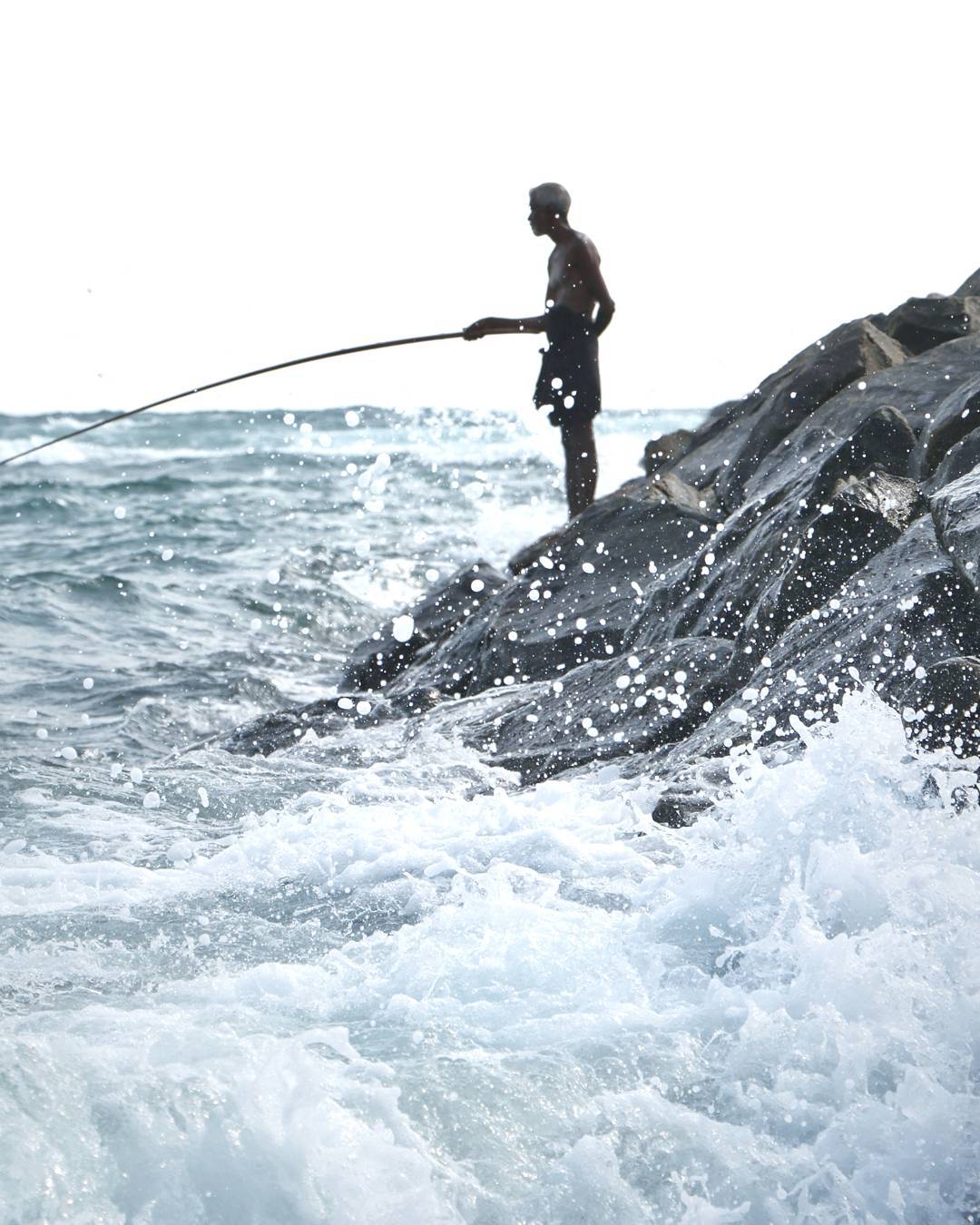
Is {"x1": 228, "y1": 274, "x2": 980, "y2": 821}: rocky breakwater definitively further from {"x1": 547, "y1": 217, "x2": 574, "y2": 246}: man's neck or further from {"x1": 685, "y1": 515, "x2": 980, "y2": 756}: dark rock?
{"x1": 547, "y1": 217, "x2": 574, "y2": 246}: man's neck

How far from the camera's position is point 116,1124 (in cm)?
250

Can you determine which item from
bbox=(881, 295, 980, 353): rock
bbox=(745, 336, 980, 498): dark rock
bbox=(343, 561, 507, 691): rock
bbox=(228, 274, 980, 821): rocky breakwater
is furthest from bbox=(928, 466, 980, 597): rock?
bbox=(343, 561, 507, 691): rock

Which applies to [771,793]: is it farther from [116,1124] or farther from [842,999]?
[116,1124]

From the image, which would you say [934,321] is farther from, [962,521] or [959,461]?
[962,521]

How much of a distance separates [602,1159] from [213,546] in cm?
1164

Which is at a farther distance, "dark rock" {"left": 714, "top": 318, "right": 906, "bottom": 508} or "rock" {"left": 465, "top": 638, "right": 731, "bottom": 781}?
"dark rock" {"left": 714, "top": 318, "right": 906, "bottom": 508}

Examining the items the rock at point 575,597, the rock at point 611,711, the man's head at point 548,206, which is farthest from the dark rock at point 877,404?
the man's head at point 548,206

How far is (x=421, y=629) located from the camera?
7.71 m

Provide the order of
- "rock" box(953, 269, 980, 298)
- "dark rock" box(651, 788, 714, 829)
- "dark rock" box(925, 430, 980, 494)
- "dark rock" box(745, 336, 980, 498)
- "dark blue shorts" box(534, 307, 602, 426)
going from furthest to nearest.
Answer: "rock" box(953, 269, 980, 298), "dark blue shorts" box(534, 307, 602, 426), "dark rock" box(745, 336, 980, 498), "dark rock" box(925, 430, 980, 494), "dark rock" box(651, 788, 714, 829)

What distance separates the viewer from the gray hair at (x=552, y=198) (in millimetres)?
7242

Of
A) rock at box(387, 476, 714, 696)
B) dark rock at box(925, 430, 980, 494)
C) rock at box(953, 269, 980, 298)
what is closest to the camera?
dark rock at box(925, 430, 980, 494)

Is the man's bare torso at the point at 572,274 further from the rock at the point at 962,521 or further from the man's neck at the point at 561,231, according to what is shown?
the rock at the point at 962,521

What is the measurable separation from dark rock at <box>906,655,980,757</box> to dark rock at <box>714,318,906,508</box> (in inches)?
122

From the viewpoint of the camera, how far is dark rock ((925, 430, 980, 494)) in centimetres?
484
